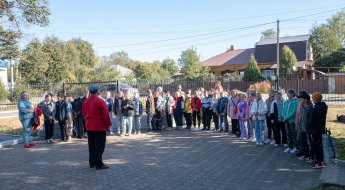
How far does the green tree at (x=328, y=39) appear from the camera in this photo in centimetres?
4997

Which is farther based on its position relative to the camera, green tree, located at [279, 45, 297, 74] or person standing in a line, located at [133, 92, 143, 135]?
green tree, located at [279, 45, 297, 74]

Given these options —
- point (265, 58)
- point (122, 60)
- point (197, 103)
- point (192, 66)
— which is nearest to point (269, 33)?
point (265, 58)

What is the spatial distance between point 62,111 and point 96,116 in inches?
160

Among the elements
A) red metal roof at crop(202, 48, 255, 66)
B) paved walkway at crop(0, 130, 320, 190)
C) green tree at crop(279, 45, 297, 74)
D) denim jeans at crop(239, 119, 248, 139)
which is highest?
red metal roof at crop(202, 48, 255, 66)

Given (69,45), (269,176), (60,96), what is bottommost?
(269,176)

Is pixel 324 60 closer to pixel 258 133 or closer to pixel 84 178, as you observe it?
pixel 258 133

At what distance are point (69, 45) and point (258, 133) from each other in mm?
52753

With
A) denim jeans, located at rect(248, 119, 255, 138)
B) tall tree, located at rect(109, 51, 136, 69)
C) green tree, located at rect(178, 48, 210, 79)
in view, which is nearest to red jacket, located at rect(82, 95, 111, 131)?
denim jeans, located at rect(248, 119, 255, 138)

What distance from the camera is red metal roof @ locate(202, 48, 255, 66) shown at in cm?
4462

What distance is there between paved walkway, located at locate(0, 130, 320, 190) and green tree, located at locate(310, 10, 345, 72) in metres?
49.1

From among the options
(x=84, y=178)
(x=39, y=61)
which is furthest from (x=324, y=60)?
(x=84, y=178)

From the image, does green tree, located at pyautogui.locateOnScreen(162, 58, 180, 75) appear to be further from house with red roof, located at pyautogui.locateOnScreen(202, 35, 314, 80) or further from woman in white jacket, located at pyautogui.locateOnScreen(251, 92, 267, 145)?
woman in white jacket, located at pyautogui.locateOnScreen(251, 92, 267, 145)

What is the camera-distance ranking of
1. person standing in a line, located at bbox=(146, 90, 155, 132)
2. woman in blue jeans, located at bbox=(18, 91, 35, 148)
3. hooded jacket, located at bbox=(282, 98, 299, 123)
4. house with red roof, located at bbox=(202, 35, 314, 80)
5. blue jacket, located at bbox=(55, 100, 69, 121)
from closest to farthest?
hooded jacket, located at bbox=(282, 98, 299, 123) < woman in blue jeans, located at bbox=(18, 91, 35, 148) < blue jacket, located at bbox=(55, 100, 69, 121) < person standing in a line, located at bbox=(146, 90, 155, 132) < house with red roof, located at bbox=(202, 35, 314, 80)

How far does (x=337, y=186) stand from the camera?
4773mm
